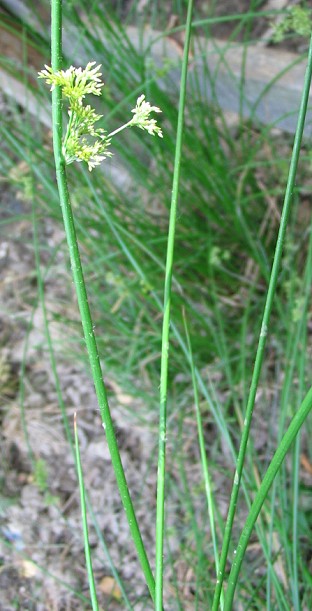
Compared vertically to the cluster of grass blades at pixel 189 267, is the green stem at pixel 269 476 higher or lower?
lower

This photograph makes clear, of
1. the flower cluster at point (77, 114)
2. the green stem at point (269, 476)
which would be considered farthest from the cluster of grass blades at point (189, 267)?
the flower cluster at point (77, 114)

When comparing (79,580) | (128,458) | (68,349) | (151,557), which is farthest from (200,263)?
(79,580)

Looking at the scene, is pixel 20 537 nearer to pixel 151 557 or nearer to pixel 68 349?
pixel 151 557

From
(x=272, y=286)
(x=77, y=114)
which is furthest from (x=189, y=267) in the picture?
(x=77, y=114)

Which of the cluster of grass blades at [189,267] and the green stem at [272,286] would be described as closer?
the green stem at [272,286]

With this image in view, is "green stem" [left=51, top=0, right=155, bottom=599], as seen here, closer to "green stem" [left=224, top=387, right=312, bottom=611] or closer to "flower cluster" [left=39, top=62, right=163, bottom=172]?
"flower cluster" [left=39, top=62, right=163, bottom=172]

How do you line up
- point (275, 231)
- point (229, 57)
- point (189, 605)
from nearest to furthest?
1. point (189, 605)
2. point (229, 57)
3. point (275, 231)

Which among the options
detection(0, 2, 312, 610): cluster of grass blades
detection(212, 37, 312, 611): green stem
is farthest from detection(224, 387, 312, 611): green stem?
detection(0, 2, 312, 610): cluster of grass blades

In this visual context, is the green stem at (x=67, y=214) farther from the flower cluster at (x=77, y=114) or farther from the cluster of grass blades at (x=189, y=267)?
the cluster of grass blades at (x=189, y=267)

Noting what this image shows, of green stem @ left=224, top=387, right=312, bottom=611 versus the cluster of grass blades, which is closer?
green stem @ left=224, top=387, right=312, bottom=611
